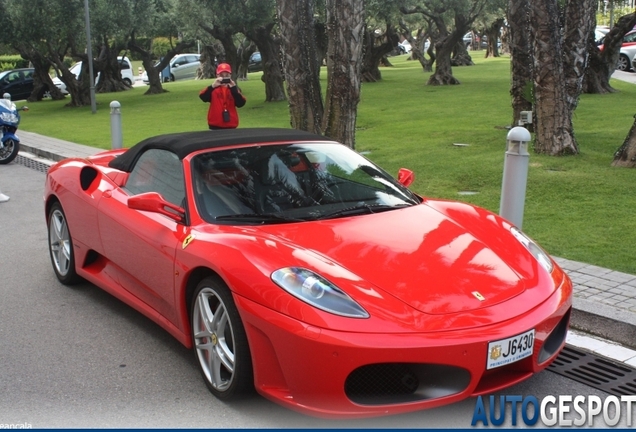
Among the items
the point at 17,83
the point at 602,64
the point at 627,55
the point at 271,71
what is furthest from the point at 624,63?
the point at 17,83

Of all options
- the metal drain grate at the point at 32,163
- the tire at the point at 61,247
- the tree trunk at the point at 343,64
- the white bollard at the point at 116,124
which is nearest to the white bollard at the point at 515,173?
the tire at the point at 61,247

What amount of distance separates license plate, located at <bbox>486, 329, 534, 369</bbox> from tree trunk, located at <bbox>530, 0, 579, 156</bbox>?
8145 mm

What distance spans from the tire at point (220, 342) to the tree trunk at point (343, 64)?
6.32 metres

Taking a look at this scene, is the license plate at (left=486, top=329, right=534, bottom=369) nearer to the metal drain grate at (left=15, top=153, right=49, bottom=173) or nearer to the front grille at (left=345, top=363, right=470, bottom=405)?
the front grille at (left=345, top=363, right=470, bottom=405)

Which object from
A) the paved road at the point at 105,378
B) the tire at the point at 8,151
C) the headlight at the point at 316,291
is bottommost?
the tire at the point at 8,151

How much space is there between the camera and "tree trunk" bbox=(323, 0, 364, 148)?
9.73 metres

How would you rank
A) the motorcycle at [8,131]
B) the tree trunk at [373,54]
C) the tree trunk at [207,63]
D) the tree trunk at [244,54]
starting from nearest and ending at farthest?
the motorcycle at [8,131]
the tree trunk at [373,54]
the tree trunk at [244,54]
the tree trunk at [207,63]

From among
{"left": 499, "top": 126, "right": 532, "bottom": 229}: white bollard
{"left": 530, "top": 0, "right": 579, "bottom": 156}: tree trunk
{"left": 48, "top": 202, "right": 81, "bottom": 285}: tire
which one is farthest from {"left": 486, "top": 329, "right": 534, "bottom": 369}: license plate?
{"left": 530, "top": 0, "right": 579, "bottom": 156}: tree trunk

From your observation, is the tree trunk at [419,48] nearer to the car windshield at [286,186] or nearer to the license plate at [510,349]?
the car windshield at [286,186]

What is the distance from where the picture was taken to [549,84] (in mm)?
11094

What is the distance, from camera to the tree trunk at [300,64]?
11.0 metres

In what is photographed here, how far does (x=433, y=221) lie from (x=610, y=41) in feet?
64.6

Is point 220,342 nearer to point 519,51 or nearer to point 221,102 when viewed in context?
point 221,102

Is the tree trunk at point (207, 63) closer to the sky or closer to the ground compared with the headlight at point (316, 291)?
closer to the ground
